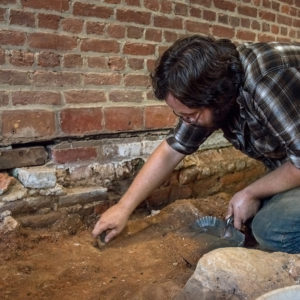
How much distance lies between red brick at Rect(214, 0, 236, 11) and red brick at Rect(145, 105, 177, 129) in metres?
0.84

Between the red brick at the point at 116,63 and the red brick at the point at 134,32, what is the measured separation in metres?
0.15

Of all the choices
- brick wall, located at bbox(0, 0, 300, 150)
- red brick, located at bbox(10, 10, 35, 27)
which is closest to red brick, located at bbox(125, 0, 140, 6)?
brick wall, located at bbox(0, 0, 300, 150)

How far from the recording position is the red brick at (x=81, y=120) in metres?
2.04

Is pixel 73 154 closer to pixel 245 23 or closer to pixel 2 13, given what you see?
pixel 2 13

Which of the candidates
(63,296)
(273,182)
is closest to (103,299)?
(63,296)

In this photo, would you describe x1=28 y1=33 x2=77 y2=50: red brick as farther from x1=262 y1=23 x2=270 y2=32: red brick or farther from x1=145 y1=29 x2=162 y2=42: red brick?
x1=262 y1=23 x2=270 y2=32: red brick

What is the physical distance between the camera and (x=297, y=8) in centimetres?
333

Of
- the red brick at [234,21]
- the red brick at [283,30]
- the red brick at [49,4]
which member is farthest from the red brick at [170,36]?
the red brick at [283,30]

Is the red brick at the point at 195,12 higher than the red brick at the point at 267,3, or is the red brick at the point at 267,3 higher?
the red brick at the point at 267,3

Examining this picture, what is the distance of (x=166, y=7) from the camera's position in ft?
7.75

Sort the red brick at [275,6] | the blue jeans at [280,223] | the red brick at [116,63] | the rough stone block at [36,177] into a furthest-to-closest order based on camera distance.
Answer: the red brick at [275,6] → the red brick at [116,63] → the rough stone block at [36,177] → the blue jeans at [280,223]

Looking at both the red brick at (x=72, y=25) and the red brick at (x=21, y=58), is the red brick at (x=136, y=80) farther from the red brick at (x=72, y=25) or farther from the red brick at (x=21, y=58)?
the red brick at (x=21, y=58)

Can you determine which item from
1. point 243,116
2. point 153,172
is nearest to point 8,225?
point 153,172

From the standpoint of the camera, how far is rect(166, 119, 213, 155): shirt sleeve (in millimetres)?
1742
